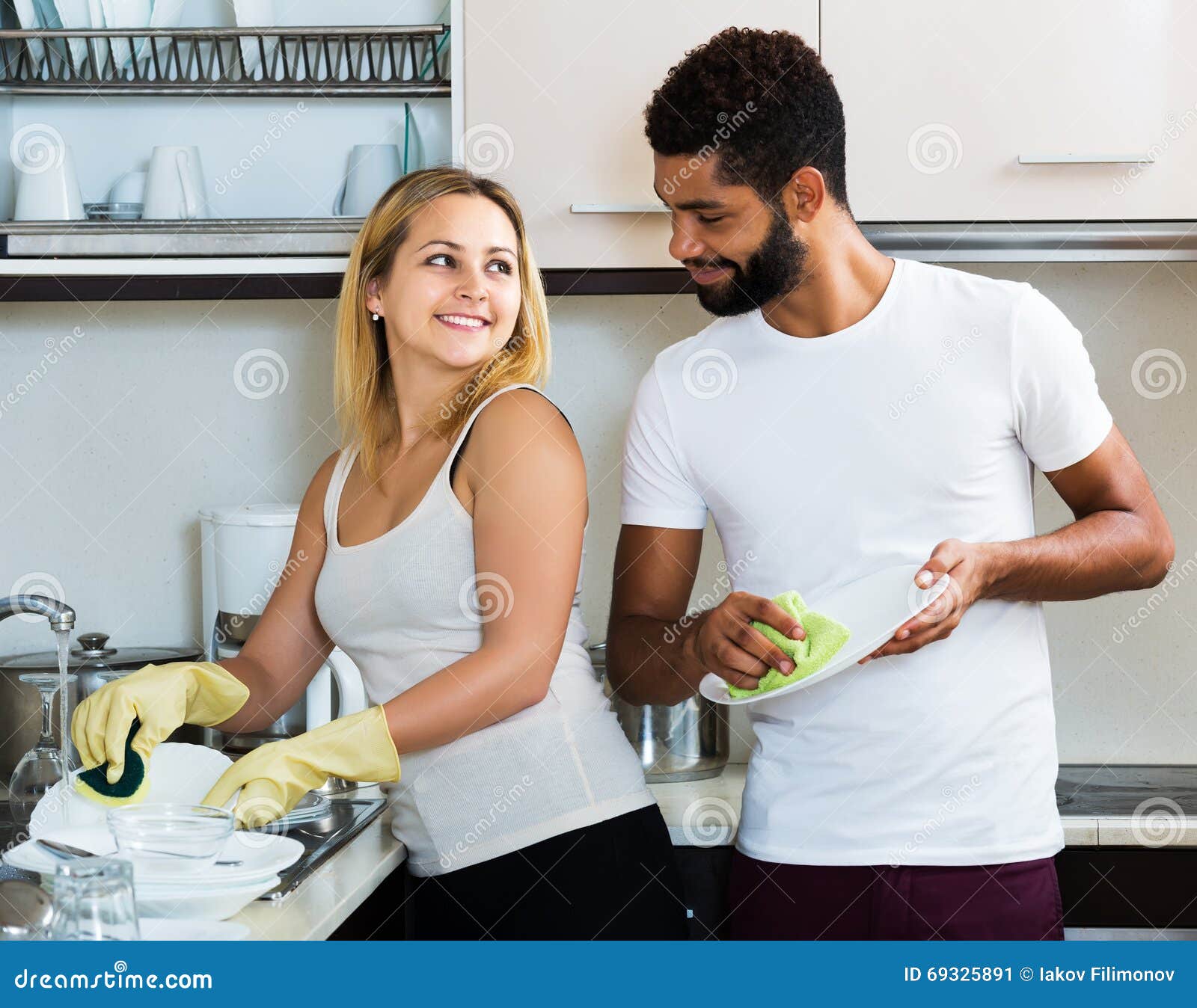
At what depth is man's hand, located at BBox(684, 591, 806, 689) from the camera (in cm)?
101

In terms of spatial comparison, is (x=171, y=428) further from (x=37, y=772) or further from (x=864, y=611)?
(x=864, y=611)

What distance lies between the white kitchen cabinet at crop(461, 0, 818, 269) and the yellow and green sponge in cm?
72

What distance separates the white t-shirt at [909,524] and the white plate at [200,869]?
0.45m

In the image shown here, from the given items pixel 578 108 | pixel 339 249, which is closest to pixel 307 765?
pixel 339 249

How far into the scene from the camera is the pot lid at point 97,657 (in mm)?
1442

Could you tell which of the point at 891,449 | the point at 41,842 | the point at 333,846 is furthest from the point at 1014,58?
the point at 41,842

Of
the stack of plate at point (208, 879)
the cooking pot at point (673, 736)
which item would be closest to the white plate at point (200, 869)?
the stack of plate at point (208, 879)

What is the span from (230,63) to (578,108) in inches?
19.4

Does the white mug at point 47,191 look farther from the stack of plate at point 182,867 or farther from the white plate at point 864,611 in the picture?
the white plate at point 864,611

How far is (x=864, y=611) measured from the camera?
1051 millimetres

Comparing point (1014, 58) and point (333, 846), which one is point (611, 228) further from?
point (333, 846)

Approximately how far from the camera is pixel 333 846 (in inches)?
43.3

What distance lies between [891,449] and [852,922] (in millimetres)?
424

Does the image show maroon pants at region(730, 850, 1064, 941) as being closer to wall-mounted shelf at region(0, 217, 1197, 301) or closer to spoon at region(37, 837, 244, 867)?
spoon at region(37, 837, 244, 867)
